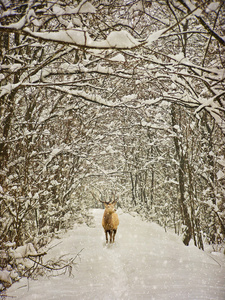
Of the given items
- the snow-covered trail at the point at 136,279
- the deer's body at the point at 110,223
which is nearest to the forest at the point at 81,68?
the snow-covered trail at the point at 136,279

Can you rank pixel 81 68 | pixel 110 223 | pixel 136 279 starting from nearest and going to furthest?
pixel 81 68, pixel 136 279, pixel 110 223

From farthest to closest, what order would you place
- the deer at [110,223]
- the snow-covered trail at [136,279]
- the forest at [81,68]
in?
the deer at [110,223] < the snow-covered trail at [136,279] < the forest at [81,68]

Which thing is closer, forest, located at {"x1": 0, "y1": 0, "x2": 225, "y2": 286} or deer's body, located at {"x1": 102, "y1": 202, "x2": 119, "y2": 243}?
forest, located at {"x1": 0, "y1": 0, "x2": 225, "y2": 286}

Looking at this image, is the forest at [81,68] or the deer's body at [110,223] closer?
the forest at [81,68]

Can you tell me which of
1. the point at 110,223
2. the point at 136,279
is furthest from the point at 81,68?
the point at 110,223

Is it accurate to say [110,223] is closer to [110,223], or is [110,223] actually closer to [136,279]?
[110,223]

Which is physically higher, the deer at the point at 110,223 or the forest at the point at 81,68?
the forest at the point at 81,68

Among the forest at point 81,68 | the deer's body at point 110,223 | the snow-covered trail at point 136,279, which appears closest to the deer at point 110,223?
the deer's body at point 110,223

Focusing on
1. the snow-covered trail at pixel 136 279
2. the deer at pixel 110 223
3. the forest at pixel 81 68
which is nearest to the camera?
the forest at pixel 81 68

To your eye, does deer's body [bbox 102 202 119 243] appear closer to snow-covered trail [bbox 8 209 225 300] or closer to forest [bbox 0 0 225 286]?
snow-covered trail [bbox 8 209 225 300]

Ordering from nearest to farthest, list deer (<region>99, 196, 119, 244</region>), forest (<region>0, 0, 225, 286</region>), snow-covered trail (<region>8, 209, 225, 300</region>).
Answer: forest (<region>0, 0, 225, 286</region>), snow-covered trail (<region>8, 209, 225, 300</region>), deer (<region>99, 196, 119, 244</region>)

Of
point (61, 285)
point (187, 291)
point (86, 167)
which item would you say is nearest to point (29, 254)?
point (61, 285)

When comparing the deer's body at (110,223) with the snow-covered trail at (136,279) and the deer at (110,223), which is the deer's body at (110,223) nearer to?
the deer at (110,223)

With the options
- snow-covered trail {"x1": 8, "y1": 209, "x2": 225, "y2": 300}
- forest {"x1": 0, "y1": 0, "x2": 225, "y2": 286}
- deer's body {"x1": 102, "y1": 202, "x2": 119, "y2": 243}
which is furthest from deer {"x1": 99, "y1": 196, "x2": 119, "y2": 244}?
forest {"x1": 0, "y1": 0, "x2": 225, "y2": 286}
